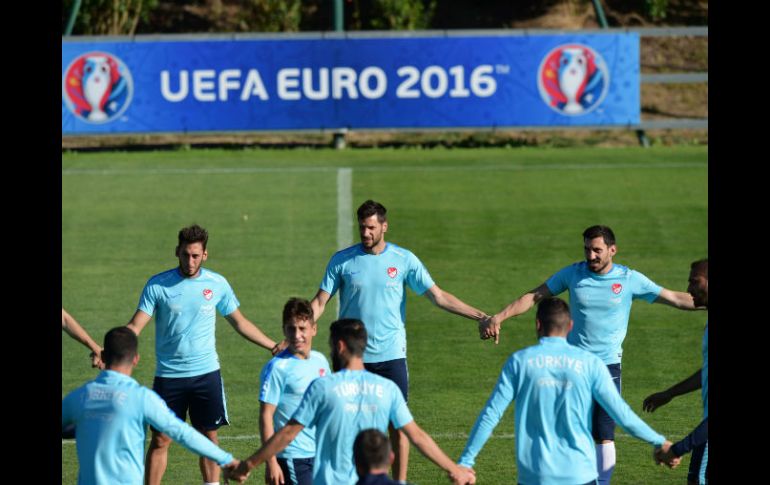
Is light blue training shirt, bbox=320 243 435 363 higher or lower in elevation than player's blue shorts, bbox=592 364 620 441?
higher

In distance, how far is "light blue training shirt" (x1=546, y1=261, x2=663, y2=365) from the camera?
38.5 ft

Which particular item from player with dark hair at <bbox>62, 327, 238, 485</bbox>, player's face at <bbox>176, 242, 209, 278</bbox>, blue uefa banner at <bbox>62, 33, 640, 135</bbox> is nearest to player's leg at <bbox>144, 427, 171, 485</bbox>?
player's face at <bbox>176, 242, 209, 278</bbox>

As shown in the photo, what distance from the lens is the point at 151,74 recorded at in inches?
1079

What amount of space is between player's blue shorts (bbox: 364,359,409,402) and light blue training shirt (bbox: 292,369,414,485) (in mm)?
3064

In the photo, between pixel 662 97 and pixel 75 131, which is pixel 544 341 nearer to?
pixel 75 131

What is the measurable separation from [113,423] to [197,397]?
285 centimetres

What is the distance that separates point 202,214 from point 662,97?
1644 centimetres

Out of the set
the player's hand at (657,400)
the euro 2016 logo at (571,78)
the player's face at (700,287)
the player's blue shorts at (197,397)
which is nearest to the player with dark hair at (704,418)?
the player's face at (700,287)

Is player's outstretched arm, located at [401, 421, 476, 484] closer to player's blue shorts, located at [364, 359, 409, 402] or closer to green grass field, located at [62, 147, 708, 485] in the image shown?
player's blue shorts, located at [364, 359, 409, 402]

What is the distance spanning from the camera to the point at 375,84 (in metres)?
27.6

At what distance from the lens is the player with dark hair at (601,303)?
11.5 m

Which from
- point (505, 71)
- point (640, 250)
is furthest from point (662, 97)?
point (640, 250)

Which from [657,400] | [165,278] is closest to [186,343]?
[165,278]

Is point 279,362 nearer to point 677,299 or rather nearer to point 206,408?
point 206,408
